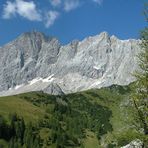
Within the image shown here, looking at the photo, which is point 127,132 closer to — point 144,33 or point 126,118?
point 126,118

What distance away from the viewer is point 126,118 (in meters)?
23.5

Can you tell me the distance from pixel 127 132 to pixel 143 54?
447 cm

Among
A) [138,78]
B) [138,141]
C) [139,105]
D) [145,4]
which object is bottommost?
[138,141]

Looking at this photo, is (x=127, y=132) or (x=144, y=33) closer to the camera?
(x=127, y=132)

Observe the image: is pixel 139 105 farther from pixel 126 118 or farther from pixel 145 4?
pixel 145 4

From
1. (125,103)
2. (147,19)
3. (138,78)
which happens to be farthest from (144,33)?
(125,103)

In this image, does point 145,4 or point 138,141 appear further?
point 145,4

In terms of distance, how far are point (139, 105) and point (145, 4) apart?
19.8ft

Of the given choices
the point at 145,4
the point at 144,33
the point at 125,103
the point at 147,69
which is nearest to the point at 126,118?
the point at 125,103

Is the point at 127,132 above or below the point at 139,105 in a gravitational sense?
below

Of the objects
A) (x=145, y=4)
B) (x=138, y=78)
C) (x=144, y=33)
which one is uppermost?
(x=145, y=4)

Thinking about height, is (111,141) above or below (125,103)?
below

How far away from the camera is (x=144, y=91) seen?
23.1 meters

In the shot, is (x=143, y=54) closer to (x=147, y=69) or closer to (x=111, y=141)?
(x=147, y=69)
